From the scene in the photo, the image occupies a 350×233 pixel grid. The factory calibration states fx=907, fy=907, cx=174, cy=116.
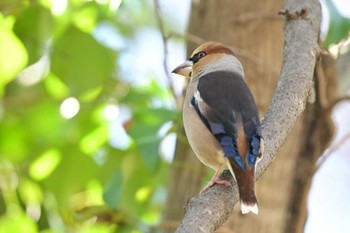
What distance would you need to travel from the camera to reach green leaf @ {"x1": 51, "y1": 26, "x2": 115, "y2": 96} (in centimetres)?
395

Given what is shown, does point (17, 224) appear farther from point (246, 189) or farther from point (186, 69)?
point (246, 189)

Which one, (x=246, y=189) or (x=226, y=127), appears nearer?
(x=246, y=189)

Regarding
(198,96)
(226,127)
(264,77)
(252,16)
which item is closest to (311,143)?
(264,77)

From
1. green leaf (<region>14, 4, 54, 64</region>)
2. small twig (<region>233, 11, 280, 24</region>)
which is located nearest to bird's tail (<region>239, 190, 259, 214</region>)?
small twig (<region>233, 11, 280, 24</region>)

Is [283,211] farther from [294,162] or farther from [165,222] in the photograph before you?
[165,222]

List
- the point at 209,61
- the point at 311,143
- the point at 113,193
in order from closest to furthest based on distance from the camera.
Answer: the point at 209,61, the point at 113,193, the point at 311,143

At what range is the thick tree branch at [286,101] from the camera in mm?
2188

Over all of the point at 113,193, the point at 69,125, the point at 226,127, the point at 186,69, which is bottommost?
the point at 69,125

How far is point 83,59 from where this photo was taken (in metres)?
3.94

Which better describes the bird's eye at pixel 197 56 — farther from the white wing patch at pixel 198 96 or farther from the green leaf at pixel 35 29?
the green leaf at pixel 35 29

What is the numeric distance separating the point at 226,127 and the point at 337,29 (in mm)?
974

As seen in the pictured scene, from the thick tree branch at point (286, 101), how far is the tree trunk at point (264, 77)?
23.3 inches

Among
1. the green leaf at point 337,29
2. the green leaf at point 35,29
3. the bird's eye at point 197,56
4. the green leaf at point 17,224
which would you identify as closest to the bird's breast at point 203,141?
the bird's eye at point 197,56

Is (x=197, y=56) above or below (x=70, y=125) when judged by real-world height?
above
